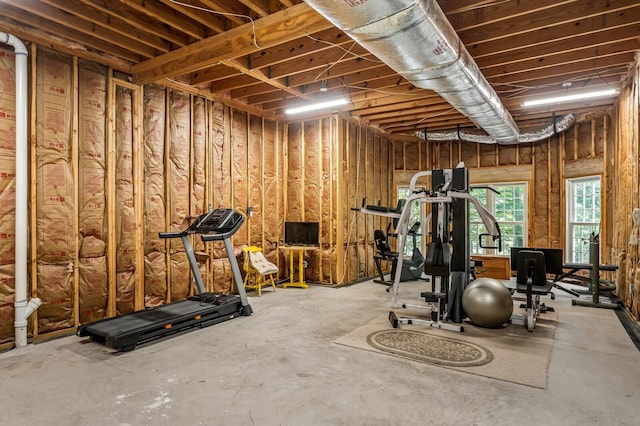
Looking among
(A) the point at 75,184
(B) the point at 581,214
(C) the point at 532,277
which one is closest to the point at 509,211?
(B) the point at 581,214

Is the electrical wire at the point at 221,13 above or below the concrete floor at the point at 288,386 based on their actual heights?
above

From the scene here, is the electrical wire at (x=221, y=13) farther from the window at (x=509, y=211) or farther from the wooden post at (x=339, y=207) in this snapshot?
the window at (x=509, y=211)

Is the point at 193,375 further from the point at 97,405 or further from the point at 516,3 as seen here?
the point at 516,3

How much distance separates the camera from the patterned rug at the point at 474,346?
10.8 feet

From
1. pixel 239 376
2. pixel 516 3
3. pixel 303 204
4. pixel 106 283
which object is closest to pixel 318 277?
pixel 303 204

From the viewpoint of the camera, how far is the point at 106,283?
15.5ft

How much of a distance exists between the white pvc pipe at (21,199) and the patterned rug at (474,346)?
3.26 meters

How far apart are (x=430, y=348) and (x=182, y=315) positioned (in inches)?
109

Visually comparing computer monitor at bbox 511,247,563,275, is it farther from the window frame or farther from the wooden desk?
the wooden desk

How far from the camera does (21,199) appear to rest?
3852 mm

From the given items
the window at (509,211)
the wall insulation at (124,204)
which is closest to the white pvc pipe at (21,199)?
the wall insulation at (124,204)

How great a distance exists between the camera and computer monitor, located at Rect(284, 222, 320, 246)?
284 inches

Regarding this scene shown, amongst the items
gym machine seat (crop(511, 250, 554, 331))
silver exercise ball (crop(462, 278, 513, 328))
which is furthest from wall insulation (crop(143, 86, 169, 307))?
gym machine seat (crop(511, 250, 554, 331))

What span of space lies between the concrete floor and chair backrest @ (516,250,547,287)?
68 cm
